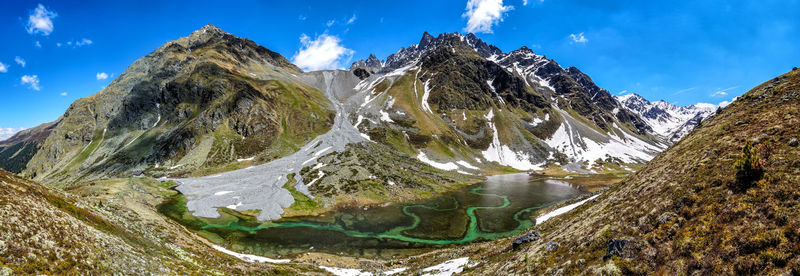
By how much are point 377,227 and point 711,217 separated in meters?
56.0

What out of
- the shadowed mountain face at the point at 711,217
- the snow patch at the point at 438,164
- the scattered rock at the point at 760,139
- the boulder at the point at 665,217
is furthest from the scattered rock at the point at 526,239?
the snow patch at the point at 438,164

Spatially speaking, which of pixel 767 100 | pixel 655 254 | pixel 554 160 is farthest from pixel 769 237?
pixel 554 160

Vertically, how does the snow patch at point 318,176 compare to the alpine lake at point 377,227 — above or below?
above

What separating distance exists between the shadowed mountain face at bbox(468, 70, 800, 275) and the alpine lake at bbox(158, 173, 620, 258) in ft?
107

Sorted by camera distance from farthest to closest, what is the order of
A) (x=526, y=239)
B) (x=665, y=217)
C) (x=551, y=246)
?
(x=526, y=239) → (x=551, y=246) → (x=665, y=217)

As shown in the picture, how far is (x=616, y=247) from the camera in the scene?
1491 cm

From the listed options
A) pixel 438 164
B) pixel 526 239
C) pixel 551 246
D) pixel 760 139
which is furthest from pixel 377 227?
pixel 438 164

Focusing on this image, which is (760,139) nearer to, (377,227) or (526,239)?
(526,239)

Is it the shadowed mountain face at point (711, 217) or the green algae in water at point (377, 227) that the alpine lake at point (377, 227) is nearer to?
the green algae in water at point (377, 227)

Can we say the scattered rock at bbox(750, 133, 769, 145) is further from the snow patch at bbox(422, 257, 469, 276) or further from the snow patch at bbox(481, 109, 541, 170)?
the snow patch at bbox(481, 109, 541, 170)

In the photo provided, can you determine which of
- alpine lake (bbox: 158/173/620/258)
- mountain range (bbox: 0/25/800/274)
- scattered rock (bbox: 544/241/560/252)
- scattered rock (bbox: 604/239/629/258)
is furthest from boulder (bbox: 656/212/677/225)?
alpine lake (bbox: 158/173/620/258)

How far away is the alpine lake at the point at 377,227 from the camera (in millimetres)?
50719

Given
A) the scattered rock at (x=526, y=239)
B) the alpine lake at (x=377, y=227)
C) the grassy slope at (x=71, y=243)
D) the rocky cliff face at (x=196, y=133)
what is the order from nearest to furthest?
the grassy slope at (x=71, y=243)
the scattered rock at (x=526, y=239)
the alpine lake at (x=377, y=227)
the rocky cliff face at (x=196, y=133)

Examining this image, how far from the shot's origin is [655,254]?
13.4 meters
